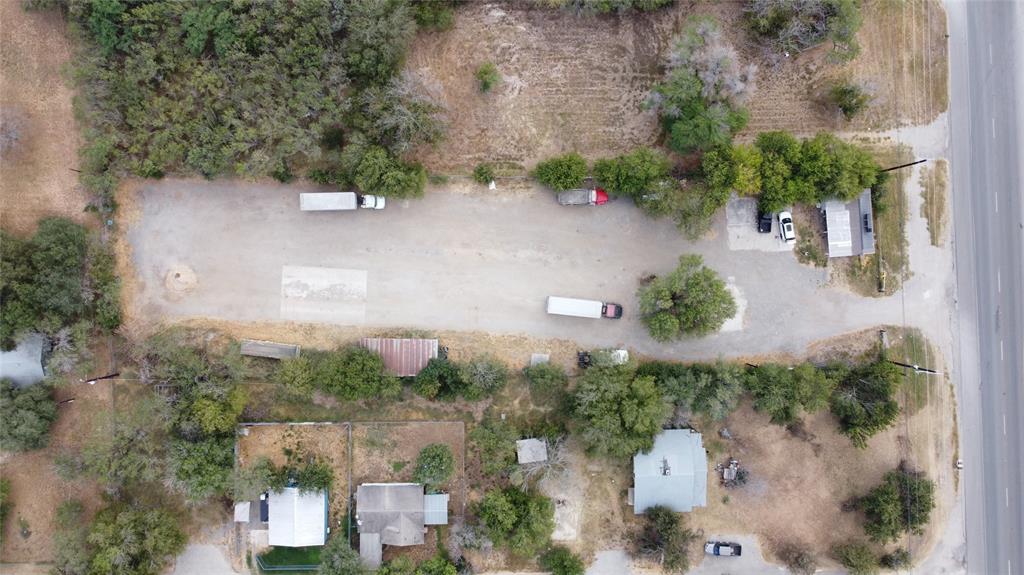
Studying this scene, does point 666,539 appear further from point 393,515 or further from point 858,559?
point 393,515

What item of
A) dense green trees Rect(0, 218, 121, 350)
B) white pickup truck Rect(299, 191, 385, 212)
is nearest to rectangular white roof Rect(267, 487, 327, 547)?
dense green trees Rect(0, 218, 121, 350)

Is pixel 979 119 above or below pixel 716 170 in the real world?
above

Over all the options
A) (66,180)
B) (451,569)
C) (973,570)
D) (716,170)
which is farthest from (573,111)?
(973,570)

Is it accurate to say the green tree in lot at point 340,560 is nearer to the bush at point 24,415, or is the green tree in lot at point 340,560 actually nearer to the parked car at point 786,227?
the bush at point 24,415

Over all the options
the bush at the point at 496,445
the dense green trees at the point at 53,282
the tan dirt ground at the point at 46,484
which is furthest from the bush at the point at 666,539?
the dense green trees at the point at 53,282

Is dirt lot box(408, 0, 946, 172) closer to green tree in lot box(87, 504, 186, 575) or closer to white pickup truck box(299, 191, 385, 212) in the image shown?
white pickup truck box(299, 191, 385, 212)

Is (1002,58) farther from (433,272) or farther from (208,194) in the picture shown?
(208,194)
